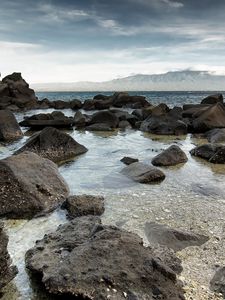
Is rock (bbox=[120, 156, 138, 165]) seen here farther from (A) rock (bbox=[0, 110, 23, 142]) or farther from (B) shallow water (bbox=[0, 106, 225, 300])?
(A) rock (bbox=[0, 110, 23, 142])

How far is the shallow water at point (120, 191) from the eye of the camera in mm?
7996

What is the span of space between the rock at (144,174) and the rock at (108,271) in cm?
626

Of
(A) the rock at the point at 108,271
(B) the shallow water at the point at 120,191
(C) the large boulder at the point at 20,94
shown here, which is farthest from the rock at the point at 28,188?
(C) the large boulder at the point at 20,94

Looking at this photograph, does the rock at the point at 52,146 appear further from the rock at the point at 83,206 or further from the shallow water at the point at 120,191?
the rock at the point at 83,206

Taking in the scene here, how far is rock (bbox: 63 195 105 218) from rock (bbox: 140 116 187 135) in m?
17.1

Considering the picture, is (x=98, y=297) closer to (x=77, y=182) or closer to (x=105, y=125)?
(x=77, y=182)

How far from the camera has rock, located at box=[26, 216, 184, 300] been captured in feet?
17.6

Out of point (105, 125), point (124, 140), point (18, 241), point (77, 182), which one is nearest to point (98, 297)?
point (18, 241)

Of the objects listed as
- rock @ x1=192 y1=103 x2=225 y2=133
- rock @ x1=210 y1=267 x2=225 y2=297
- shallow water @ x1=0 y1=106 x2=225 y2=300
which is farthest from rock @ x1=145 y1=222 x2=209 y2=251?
rock @ x1=192 y1=103 x2=225 y2=133

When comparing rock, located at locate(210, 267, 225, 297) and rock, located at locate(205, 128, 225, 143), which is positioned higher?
rock, located at locate(210, 267, 225, 297)

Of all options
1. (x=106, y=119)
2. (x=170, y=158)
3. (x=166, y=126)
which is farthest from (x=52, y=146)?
(x=106, y=119)

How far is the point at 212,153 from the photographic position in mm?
16641

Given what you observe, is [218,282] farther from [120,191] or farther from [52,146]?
[52,146]

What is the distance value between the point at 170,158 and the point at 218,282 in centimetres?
966
